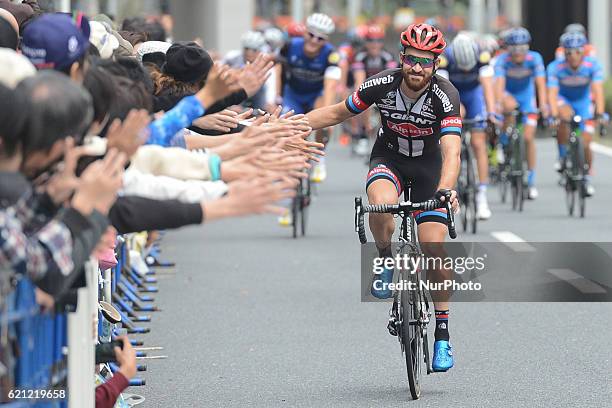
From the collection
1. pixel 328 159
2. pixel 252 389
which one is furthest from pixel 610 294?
pixel 328 159

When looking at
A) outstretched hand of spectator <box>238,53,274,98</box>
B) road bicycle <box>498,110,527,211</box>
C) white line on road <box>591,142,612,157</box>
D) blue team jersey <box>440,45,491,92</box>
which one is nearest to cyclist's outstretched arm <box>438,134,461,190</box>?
outstretched hand of spectator <box>238,53,274,98</box>

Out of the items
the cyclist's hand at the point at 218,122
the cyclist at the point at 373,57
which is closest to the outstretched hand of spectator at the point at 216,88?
the cyclist's hand at the point at 218,122

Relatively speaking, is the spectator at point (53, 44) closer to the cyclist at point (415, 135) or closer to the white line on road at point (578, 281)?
the cyclist at point (415, 135)

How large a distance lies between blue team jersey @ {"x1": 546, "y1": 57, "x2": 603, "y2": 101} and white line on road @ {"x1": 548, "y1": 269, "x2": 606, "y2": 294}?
669cm

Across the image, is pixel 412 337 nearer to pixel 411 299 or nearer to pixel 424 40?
pixel 411 299

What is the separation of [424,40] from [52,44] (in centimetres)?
361

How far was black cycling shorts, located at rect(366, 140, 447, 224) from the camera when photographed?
940cm

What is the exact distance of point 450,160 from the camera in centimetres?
889

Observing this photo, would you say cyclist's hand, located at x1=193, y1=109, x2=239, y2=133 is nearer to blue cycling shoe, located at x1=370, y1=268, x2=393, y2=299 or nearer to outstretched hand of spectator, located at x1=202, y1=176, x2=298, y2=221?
blue cycling shoe, located at x1=370, y1=268, x2=393, y2=299

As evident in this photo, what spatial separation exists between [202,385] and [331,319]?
2.52 meters

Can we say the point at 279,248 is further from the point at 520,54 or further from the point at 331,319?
the point at 520,54

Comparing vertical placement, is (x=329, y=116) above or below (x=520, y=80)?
below

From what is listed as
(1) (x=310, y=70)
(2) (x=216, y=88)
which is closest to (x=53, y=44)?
(2) (x=216, y=88)

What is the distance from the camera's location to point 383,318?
1144 cm
